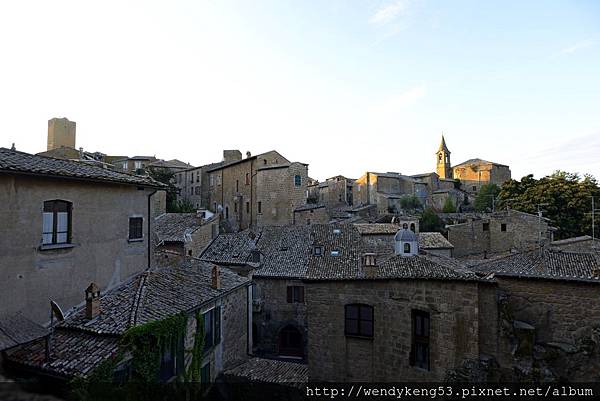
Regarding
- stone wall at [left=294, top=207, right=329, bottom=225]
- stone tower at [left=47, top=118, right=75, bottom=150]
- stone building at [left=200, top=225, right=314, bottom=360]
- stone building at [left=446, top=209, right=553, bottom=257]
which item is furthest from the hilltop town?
stone building at [left=446, top=209, right=553, bottom=257]

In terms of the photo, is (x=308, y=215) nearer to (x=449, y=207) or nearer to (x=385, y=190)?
(x=385, y=190)

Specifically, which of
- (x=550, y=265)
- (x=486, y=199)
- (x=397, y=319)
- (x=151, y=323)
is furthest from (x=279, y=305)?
(x=486, y=199)

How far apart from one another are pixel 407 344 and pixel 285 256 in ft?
48.6

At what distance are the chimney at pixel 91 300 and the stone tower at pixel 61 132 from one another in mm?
19603

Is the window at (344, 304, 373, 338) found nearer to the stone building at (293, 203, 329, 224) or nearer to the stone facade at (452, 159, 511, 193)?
the stone building at (293, 203, 329, 224)

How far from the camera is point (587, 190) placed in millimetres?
42625

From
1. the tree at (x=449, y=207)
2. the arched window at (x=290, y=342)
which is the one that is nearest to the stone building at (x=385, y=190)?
the tree at (x=449, y=207)

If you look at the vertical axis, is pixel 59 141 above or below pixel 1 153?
above

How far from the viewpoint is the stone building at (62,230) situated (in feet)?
33.6

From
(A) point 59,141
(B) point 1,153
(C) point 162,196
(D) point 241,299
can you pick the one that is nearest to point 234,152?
(C) point 162,196

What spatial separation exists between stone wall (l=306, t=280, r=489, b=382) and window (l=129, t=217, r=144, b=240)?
24.7ft

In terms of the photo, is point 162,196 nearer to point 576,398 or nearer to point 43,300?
point 43,300

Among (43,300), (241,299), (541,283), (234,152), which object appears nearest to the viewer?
(43,300)

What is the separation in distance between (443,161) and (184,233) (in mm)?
81207
